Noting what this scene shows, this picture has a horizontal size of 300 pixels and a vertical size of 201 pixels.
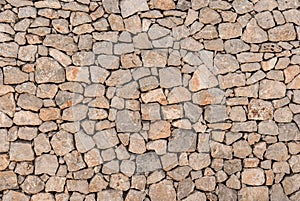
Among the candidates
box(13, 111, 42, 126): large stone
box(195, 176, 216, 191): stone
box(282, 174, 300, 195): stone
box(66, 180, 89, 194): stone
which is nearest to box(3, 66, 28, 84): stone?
box(13, 111, 42, 126): large stone

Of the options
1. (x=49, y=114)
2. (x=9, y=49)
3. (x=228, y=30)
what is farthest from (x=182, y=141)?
(x=9, y=49)

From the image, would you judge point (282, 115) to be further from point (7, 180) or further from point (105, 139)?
point (7, 180)

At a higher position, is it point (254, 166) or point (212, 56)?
point (212, 56)

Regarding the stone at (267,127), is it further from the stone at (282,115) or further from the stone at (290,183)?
the stone at (290,183)

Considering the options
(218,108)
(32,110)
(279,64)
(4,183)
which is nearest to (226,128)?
(218,108)

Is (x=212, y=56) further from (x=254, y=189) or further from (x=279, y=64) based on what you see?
(x=254, y=189)

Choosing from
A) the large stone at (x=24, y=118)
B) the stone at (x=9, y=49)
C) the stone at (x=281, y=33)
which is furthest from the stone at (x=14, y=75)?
the stone at (x=281, y=33)

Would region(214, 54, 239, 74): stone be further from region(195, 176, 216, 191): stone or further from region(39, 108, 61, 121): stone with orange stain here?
region(39, 108, 61, 121): stone with orange stain
